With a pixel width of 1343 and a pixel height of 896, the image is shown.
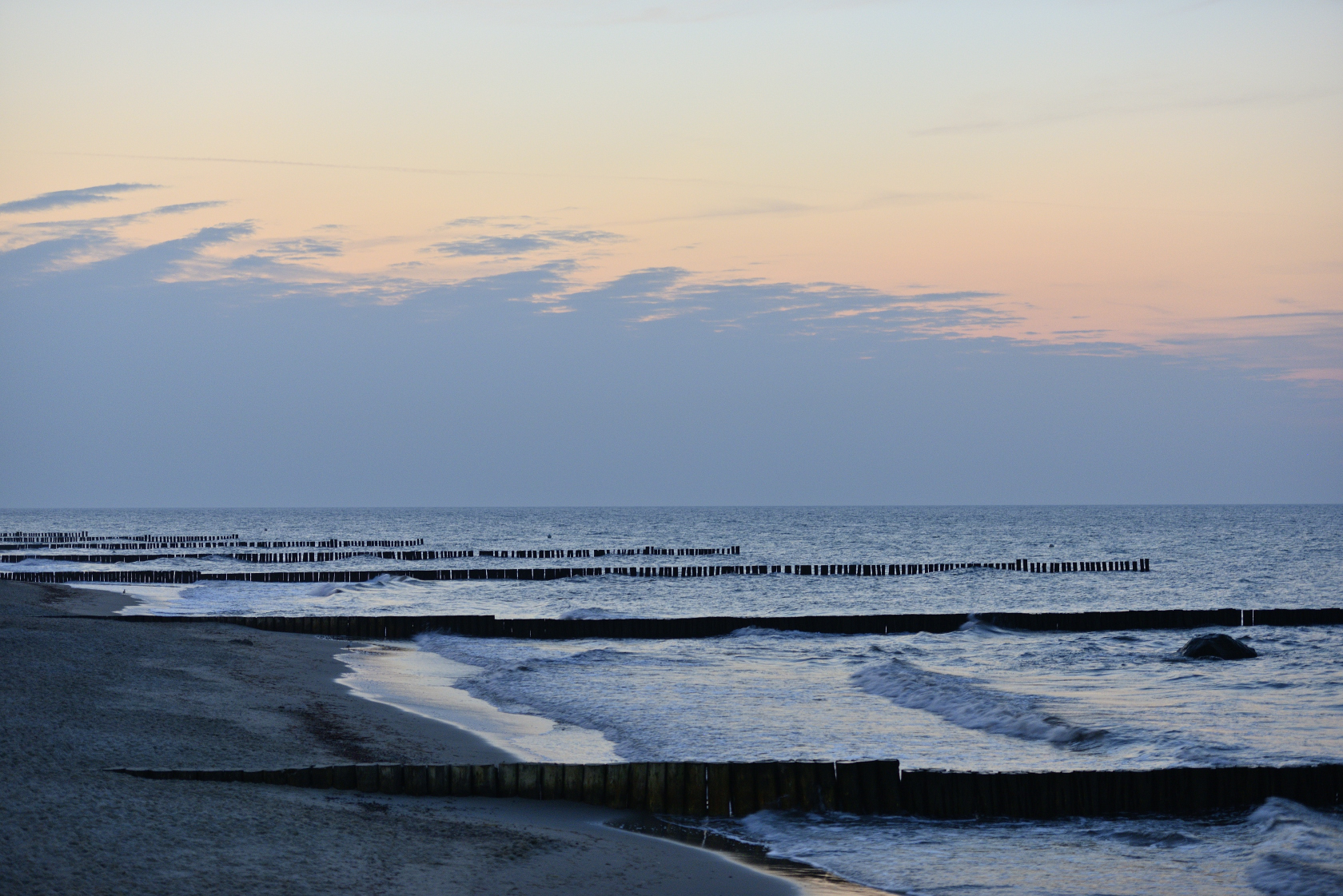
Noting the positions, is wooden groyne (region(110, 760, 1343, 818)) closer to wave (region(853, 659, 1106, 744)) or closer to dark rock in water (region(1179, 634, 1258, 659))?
wave (region(853, 659, 1106, 744))

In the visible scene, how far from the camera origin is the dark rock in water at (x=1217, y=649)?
24.6 m

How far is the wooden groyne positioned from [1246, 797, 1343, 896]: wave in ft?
1.06

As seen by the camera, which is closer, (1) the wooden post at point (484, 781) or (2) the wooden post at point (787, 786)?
(1) the wooden post at point (484, 781)

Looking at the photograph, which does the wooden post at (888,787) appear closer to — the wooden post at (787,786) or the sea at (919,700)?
the sea at (919,700)

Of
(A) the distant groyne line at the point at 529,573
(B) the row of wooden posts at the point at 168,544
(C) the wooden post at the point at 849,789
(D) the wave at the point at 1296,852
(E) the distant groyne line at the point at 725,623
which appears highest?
(C) the wooden post at the point at 849,789

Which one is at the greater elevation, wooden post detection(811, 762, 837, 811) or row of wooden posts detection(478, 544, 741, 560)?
wooden post detection(811, 762, 837, 811)

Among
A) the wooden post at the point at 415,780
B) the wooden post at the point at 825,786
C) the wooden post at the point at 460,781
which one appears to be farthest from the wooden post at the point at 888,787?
the wooden post at the point at 415,780

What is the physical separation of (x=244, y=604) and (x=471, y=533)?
9672cm

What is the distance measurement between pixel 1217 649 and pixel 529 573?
114 ft

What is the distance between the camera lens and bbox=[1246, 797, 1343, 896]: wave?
891 cm

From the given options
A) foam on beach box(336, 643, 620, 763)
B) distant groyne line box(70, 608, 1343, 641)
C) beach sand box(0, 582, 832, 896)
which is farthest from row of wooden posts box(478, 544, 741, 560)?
beach sand box(0, 582, 832, 896)

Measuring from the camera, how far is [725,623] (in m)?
30.2

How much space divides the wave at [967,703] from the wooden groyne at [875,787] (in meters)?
4.15

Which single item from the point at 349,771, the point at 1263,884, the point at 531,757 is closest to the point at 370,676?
the point at 531,757
